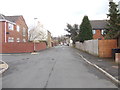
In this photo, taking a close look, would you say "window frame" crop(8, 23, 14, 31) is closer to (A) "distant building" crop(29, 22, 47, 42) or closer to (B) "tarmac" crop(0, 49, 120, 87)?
(B) "tarmac" crop(0, 49, 120, 87)

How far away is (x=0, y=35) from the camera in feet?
112

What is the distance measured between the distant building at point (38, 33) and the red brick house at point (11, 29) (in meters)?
18.5

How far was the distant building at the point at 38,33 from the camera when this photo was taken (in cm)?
6364

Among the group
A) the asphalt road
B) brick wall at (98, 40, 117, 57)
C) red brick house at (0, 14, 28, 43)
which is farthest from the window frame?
the asphalt road

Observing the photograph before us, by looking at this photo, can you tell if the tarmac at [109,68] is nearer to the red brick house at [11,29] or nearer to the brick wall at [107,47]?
the brick wall at [107,47]

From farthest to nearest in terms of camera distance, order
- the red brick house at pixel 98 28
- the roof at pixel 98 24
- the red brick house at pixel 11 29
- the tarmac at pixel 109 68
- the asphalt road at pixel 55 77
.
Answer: the roof at pixel 98 24 < the red brick house at pixel 98 28 < the red brick house at pixel 11 29 < the tarmac at pixel 109 68 < the asphalt road at pixel 55 77

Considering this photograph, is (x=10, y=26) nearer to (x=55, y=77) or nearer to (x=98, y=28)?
(x=98, y=28)

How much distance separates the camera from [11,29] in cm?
3650

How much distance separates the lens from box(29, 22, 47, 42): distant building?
63641 millimetres

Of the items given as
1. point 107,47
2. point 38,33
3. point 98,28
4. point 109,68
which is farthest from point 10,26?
point 109,68

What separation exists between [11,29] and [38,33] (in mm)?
27886

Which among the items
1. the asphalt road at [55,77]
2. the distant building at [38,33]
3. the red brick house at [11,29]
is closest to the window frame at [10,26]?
the red brick house at [11,29]

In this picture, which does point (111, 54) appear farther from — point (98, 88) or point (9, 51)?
point (9, 51)

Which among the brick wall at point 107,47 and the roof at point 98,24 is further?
the roof at point 98,24
